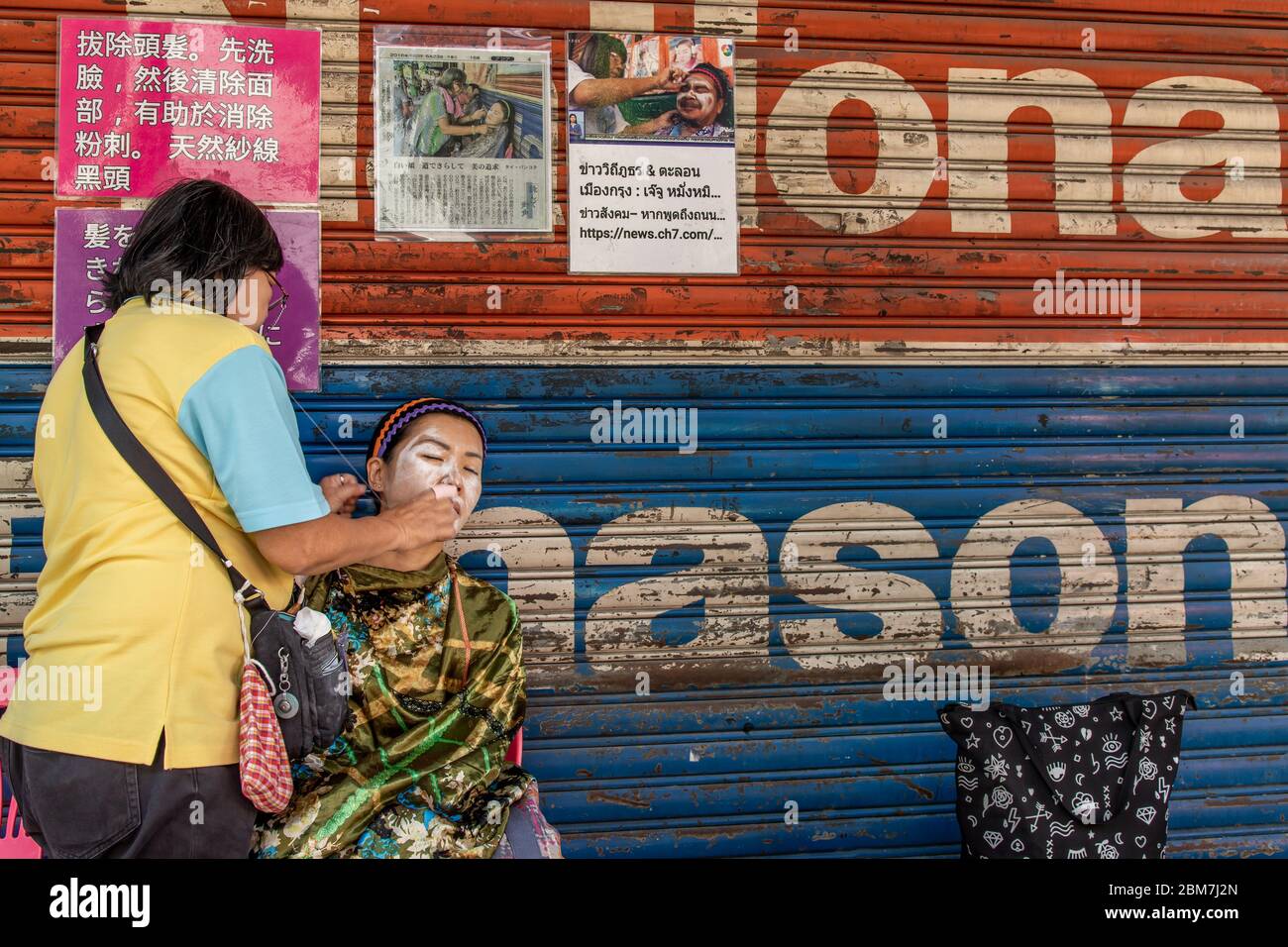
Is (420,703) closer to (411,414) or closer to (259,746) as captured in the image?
(259,746)

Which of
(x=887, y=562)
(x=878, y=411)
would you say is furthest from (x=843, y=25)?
(x=887, y=562)

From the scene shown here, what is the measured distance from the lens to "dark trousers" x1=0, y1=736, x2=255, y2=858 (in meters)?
2.16

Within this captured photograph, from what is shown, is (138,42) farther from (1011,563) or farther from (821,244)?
(1011,563)

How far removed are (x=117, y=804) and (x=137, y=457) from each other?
2.50ft

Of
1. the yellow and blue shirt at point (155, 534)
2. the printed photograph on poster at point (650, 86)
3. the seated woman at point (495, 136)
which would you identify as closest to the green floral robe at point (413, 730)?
the yellow and blue shirt at point (155, 534)

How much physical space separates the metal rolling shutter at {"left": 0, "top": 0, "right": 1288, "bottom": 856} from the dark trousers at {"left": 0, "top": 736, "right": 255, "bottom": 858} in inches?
65.0

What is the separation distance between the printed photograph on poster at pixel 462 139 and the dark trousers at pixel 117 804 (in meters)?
2.24

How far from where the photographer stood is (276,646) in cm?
234

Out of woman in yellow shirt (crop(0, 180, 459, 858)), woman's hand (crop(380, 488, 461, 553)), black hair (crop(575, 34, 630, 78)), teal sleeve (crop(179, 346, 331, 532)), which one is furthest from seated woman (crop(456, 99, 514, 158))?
teal sleeve (crop(179, 346, 331, 532))

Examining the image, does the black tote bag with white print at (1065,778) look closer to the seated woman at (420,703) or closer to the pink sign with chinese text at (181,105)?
the seated woman at (420,703)

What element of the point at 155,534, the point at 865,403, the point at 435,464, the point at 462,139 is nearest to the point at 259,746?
the point at 155,534

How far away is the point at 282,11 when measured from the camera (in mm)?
3717

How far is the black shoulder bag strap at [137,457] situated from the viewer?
7.14ft

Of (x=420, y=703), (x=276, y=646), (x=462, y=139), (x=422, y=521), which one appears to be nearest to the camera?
(x=276, y=646)
